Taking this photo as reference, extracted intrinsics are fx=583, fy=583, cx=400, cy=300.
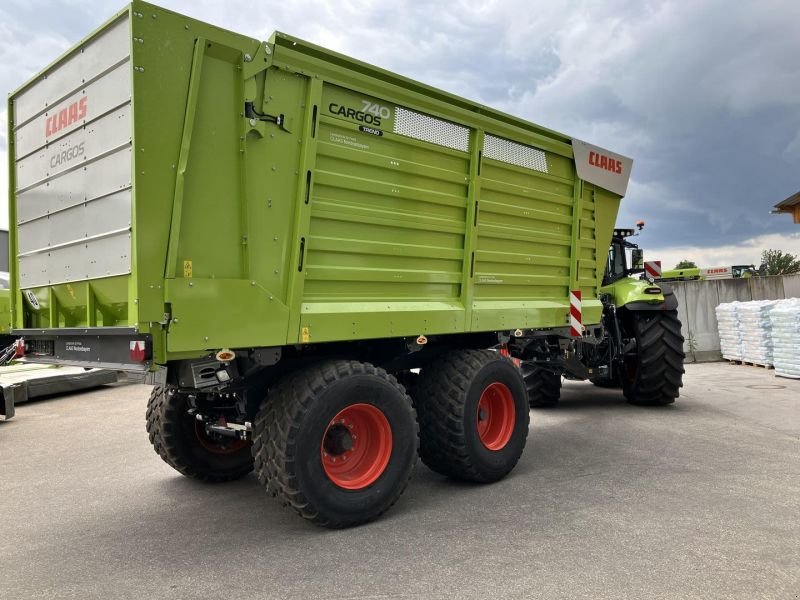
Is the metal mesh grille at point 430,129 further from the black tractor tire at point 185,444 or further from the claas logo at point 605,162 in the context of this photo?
the black tractor tire at point 185,444

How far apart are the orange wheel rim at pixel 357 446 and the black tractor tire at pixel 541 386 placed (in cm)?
453

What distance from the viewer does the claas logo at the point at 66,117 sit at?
3.70 metres

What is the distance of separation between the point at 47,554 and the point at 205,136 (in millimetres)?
2633

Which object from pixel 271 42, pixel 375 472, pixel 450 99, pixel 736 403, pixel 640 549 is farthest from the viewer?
pixel 736 403

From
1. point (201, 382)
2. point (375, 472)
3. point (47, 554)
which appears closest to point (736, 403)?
point (375, 472)

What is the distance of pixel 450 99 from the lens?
4672mm

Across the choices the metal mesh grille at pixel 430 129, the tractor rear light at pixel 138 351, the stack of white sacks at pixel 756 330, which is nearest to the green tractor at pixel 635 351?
the metal mesh grille at pixel 430 129

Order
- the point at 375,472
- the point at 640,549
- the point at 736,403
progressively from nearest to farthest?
1. the point at 640,549
2. the point at 375,472
3. the point at 736,403

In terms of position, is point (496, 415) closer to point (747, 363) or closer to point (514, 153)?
point (514, 153)

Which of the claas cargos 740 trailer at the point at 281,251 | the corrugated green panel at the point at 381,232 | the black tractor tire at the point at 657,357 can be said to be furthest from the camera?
the black tractor tire at the point at 657,357

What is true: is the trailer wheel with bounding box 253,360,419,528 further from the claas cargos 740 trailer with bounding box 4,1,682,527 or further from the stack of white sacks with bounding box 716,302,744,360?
the stack of white sacks with bounding box 716,302,744,360

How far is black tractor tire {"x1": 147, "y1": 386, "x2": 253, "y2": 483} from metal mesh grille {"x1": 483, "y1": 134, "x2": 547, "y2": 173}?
3.27 meters

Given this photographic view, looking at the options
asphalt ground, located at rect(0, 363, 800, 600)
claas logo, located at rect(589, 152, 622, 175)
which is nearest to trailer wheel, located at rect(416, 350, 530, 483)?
Result: asphalt ground, located at rect(0, 363, 800, 600)

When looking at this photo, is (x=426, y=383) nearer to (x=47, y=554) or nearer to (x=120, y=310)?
(x=120, y=310)
